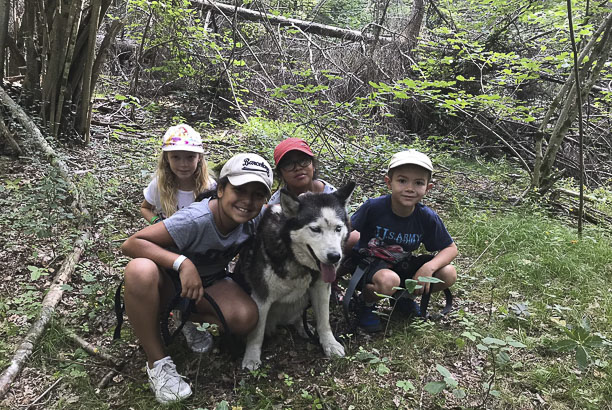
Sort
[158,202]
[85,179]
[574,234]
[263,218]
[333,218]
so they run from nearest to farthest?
1. [333,218]
2. [263,218]
3. [158,202]
4. [574,234]
5. [85,179]

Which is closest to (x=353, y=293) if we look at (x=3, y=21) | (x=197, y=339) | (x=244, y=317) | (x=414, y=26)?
(x=244, y=317)

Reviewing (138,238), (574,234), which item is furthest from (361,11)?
(138,238)

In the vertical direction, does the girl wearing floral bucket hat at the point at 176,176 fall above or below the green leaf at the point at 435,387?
above

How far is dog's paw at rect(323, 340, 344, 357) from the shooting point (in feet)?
8.47

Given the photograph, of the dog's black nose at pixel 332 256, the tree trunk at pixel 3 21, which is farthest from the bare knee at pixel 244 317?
the tree trunk at pixel 3 21

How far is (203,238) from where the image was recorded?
2.38 meters

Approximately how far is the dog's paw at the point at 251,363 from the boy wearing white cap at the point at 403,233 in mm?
921

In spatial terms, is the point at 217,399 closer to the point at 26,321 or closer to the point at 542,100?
the point at 26,321

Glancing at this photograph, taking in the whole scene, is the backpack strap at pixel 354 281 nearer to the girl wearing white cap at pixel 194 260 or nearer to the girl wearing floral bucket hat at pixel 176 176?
the girl wearing white cap at pixel 194 260

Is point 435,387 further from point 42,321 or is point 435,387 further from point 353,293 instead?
point 42,321

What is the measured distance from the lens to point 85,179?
4.66 meters

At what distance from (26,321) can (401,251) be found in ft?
9.83

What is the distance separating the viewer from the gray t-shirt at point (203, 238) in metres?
2.30

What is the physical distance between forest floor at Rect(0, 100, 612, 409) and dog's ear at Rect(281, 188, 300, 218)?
1.04 meters
